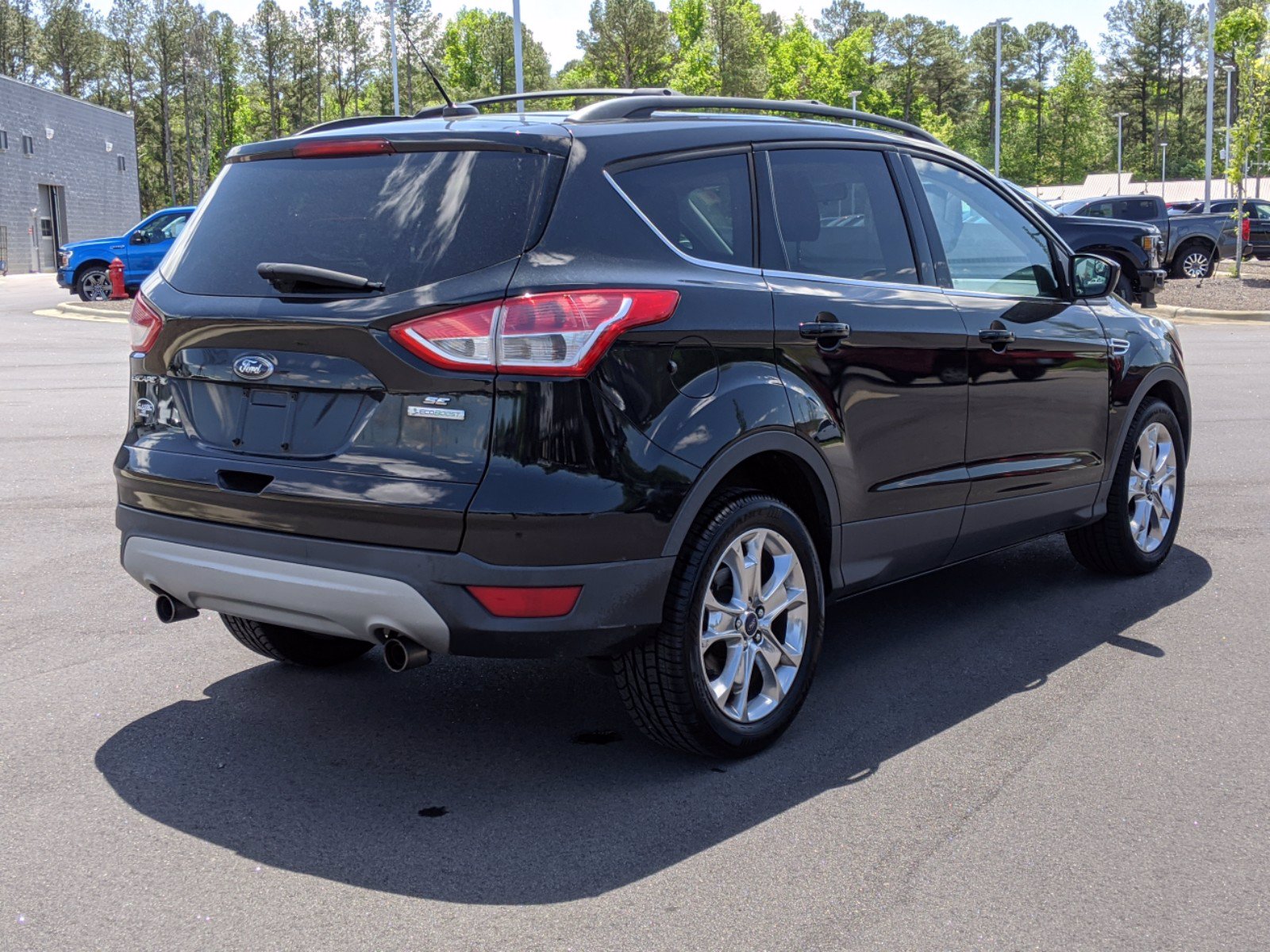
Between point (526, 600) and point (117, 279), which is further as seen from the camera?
point (117, 279)

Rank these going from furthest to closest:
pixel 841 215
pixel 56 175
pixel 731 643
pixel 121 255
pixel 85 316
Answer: pixel 56 175 → pixel 121 255 → pixel 85 316 → pixel 841 215 → pixel 731 643

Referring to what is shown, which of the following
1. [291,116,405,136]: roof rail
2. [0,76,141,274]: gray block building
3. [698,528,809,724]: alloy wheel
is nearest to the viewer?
[698,528,809,724]: alloy wheel

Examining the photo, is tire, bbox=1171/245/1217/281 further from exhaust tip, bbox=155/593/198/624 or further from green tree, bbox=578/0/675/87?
green tree, bbox=578/0/675/87

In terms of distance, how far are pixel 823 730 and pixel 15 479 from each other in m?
6.21

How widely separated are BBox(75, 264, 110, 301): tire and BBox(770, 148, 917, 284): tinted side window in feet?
84.9

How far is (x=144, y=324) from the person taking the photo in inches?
171

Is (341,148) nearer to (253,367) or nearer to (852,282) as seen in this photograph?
(253,367)

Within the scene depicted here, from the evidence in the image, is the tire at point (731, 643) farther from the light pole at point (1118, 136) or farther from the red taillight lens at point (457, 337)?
the light pole at point (1118, 136)

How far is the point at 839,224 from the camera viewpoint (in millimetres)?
4805

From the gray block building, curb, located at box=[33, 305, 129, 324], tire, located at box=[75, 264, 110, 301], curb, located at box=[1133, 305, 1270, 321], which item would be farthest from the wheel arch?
the gray block building

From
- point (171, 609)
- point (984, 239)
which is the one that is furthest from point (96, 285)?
point (171, 609)

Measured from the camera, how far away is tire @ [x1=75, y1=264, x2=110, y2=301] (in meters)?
28.3

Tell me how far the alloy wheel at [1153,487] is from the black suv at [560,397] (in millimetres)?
1739

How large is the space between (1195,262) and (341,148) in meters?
28.8
